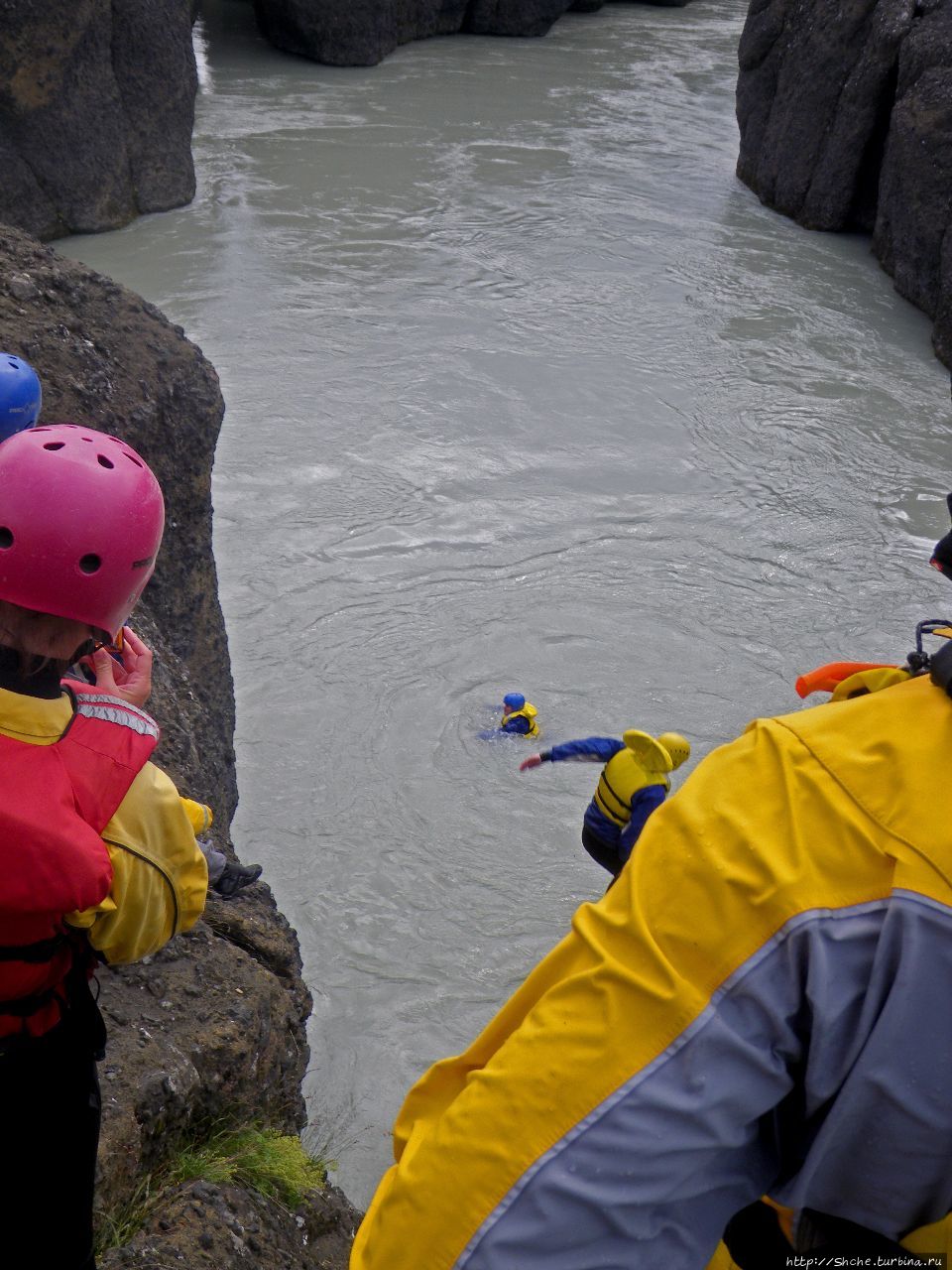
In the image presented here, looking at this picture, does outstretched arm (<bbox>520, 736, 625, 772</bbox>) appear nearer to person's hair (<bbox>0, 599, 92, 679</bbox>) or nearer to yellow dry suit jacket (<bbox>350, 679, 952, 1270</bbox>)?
person's hair (<bbox>0, 599, 92, 679</bbox>)

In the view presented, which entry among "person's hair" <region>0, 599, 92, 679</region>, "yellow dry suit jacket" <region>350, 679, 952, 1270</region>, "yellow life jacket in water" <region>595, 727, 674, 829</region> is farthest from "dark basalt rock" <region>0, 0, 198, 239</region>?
"yellow dry suit jacket" <region>350, 679, 952, 1270</region>

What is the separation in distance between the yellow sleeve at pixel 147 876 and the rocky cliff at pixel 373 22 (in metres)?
17.8

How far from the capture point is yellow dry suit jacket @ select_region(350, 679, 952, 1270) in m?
1.05

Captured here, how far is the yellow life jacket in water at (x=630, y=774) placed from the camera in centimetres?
281

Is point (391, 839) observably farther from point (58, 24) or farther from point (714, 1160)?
point (58, 24)

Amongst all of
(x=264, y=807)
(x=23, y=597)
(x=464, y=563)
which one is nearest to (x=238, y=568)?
(x=464, y=563)

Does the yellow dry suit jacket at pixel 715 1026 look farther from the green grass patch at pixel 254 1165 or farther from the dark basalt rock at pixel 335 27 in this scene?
the dark basalt rock at pixel 335 27

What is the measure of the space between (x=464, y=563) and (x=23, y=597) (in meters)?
5.54

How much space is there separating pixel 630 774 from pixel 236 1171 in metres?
1.22

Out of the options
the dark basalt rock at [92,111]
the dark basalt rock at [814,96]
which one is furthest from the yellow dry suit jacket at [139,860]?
the dark basalt rock at [814,96]

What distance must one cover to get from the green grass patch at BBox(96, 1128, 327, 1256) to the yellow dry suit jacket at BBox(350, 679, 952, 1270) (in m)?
1.53

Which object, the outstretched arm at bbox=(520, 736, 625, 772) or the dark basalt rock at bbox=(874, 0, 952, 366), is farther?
the dark basalt rock at bbox=(874, 0, 952, 366)

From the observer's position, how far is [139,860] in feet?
6.19

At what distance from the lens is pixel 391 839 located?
209 inches
